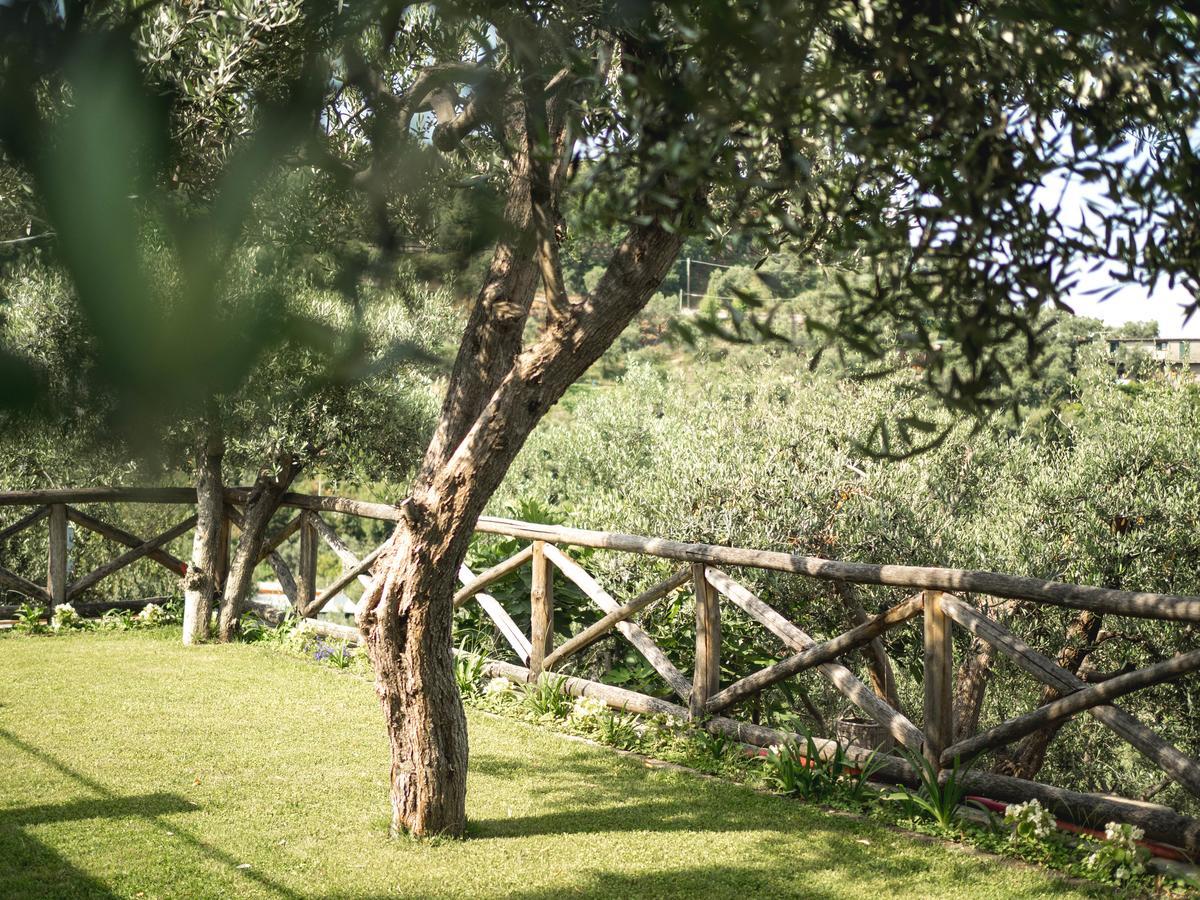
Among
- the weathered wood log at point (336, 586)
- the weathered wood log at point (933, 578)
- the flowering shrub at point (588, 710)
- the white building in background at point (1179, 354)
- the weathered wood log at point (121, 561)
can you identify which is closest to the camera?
the weathered wood log at point (933, 578)

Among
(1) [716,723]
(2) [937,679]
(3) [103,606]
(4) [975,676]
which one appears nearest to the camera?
(2) [937,679]

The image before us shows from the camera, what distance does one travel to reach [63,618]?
802cm

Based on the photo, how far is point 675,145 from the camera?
1.60 m

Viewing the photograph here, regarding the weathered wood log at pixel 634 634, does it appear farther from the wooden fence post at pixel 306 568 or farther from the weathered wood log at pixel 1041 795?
the wooden fence post at pixel 306 568

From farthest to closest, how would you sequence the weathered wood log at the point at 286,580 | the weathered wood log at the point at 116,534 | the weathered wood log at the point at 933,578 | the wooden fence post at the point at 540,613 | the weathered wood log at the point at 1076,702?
the weathered wood log at the point at 116,534 < the weathered wood log at the point at 286,580 < the wooden fence post at the point at 540,613 < the weathered wood log at the point at 933,578 < the weathered wood log at the point at 1076,702

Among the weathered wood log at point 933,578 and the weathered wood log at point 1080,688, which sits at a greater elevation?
the weathered wood log at point 933,578

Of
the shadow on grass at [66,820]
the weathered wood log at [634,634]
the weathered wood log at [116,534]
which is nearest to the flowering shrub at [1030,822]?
the weathered wood log at [634,634]

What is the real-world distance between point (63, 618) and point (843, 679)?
19.9ft

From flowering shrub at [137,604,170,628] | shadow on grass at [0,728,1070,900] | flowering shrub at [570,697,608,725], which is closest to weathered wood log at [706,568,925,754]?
shadow on grass at [0,728,1070,900]

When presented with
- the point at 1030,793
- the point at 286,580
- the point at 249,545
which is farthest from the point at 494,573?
the point at 1030,793

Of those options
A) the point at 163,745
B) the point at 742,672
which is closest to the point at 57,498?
the point at 163,745

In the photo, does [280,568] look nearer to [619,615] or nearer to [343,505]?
[343,505]

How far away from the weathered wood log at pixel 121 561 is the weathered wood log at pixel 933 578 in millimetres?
3895

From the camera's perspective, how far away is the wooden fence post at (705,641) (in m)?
5.11
